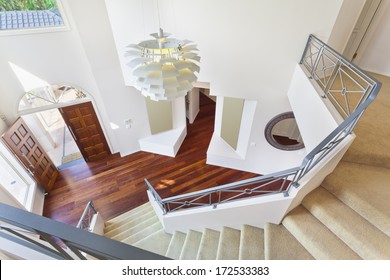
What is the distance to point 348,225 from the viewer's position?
2092 millimetres

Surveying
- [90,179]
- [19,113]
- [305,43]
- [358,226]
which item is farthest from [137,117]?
[358,226]

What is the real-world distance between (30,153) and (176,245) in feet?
14.3

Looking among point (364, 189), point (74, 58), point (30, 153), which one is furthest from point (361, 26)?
point (30, 153)

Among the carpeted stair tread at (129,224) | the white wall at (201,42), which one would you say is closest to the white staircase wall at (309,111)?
the white wall at (201,42)

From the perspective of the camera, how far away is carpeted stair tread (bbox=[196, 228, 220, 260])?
9.89ft

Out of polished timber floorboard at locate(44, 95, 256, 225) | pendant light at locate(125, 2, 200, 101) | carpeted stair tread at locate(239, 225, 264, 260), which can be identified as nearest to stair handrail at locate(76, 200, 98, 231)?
polished timber floorboard at locate(44, 95, 256, 225)

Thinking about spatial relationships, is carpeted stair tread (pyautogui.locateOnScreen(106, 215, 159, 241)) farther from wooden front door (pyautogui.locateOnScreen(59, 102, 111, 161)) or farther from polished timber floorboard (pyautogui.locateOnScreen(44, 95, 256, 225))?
wooden front door (pyautogui.locateOnScreen(59, 102, 111, 161))

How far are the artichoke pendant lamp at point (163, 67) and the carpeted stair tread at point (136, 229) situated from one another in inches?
137

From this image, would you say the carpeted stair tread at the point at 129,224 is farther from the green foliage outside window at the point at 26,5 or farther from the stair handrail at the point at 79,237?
the green foliage outside window at the point at 26,5

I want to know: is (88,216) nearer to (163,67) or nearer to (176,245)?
A: (176,245)

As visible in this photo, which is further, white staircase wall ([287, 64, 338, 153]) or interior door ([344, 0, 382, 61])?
interior door ([344, 0, 382, 61])

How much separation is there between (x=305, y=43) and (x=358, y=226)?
3188 millimetres

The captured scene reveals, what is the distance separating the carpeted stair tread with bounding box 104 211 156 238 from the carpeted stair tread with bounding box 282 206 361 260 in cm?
329

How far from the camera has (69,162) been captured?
669 cm
